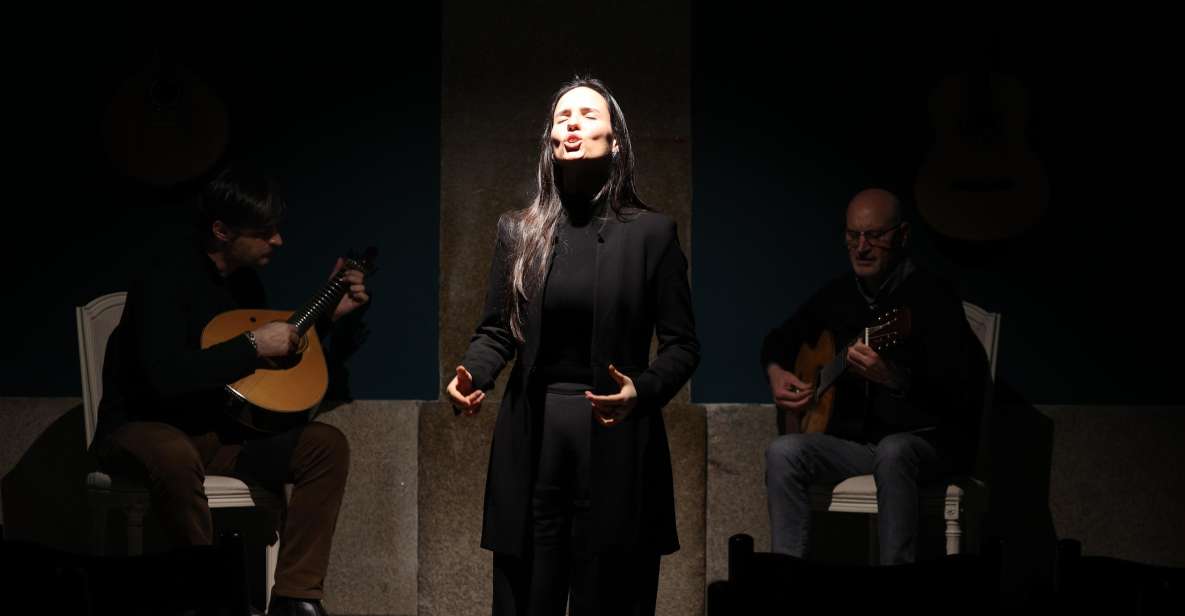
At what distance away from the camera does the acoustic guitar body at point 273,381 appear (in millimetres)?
4309

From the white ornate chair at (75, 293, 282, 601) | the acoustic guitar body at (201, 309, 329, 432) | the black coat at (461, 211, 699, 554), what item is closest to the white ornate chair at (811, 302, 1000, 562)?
the black coat at (461, 211, 699, 554)

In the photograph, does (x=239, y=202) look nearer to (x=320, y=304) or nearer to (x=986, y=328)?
(x=320, y=304)

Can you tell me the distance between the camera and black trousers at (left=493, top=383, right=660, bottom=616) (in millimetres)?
3066

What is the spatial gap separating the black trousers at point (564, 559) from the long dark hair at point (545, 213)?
262mm

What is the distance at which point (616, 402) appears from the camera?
9.75 feet

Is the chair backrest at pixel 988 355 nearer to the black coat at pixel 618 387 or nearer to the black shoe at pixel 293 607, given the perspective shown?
the black coat at pixel 618 387

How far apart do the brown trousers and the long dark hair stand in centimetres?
143

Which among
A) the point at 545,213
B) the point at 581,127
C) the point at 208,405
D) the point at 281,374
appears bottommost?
the point at 208,405

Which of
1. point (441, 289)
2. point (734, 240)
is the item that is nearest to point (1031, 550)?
point (734, 240)

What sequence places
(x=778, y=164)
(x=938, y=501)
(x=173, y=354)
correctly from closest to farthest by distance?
(x=173, y=354) < (x=938, y=501) < (x=778, y=164)

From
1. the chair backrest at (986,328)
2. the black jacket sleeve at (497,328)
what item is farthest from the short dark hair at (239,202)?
the chair backrest at (986,328)

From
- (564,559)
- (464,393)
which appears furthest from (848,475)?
(464,393)

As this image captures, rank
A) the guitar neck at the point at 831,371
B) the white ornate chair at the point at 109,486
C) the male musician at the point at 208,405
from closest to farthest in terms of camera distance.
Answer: the male musician at the point at 208,405
the white ornate chair at the point at 109,486
the guitar neck at the point at 831,371

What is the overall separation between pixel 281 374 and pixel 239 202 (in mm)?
604
